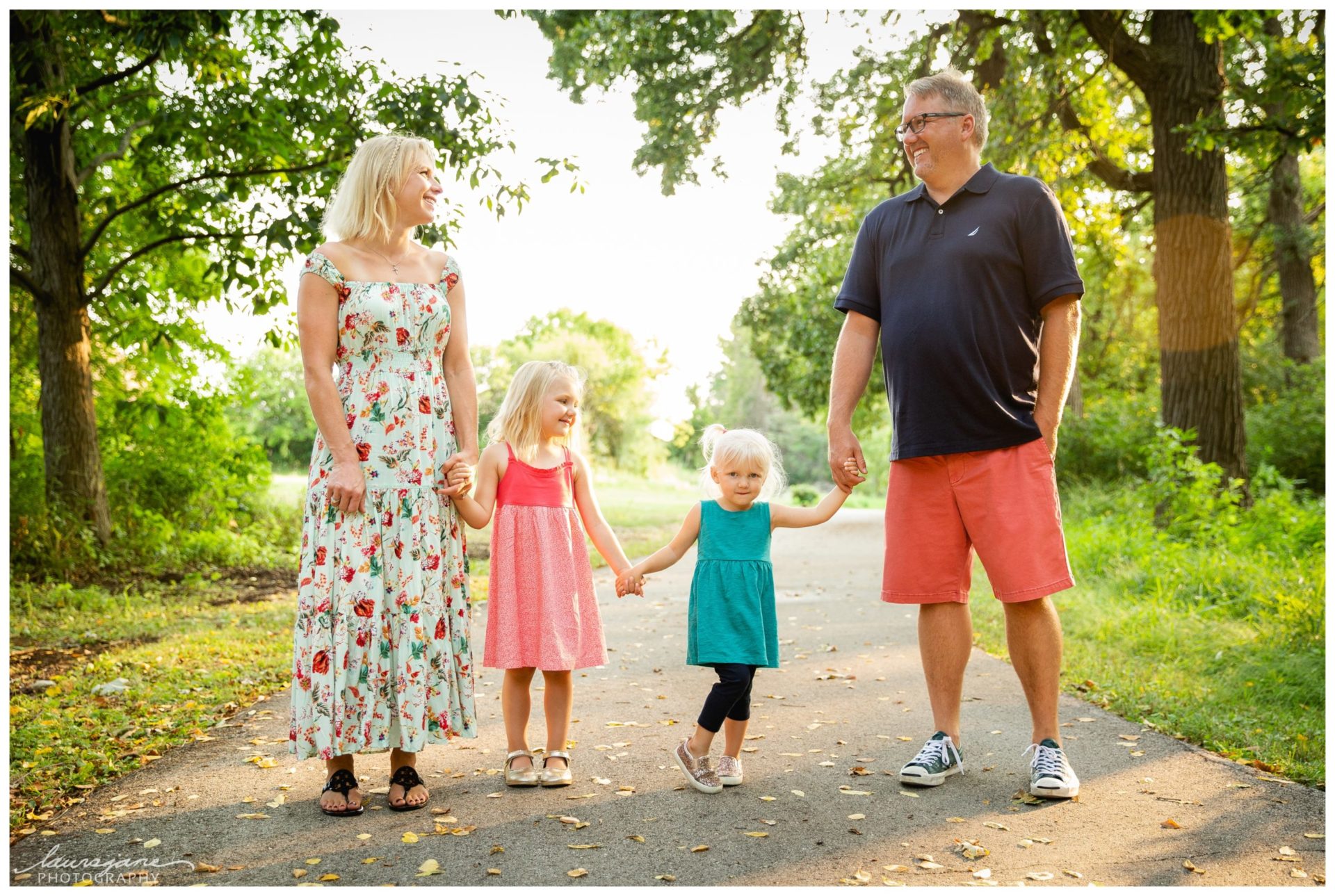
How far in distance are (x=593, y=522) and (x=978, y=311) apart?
5.15 feet

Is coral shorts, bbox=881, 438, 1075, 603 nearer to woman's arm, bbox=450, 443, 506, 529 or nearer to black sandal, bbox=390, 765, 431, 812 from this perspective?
woman's arm, bbox=450, 443, 506, 529

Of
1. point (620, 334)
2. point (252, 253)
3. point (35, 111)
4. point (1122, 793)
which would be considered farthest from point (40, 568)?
point (620, 334)

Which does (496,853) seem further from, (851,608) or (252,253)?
(252,253)

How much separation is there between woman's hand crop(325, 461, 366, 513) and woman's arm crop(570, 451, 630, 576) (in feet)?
2.77

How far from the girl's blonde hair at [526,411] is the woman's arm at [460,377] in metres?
0.12

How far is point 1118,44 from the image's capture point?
1096 cm

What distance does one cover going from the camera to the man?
379cm

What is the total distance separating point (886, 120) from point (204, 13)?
11.0 meters

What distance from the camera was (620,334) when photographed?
53.5 meters

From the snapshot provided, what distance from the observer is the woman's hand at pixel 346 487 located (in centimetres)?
360

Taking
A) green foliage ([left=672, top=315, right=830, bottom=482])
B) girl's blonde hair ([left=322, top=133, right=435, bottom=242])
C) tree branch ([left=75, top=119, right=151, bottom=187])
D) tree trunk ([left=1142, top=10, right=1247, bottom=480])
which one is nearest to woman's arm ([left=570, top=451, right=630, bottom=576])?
girl's blonde hair ([left=322, top=133, right=435, bottom=242])

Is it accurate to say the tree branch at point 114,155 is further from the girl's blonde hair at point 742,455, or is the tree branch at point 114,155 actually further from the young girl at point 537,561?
the girl's blonde hair at point 742,455

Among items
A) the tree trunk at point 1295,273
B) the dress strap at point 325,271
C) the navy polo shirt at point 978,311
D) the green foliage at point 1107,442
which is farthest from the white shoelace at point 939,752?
the tree trunk at point 1295,273

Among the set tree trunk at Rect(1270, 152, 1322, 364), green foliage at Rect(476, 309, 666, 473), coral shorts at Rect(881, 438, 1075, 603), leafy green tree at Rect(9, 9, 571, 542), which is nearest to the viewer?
coral shorts at Rect(881, 438, 1075, 603)
